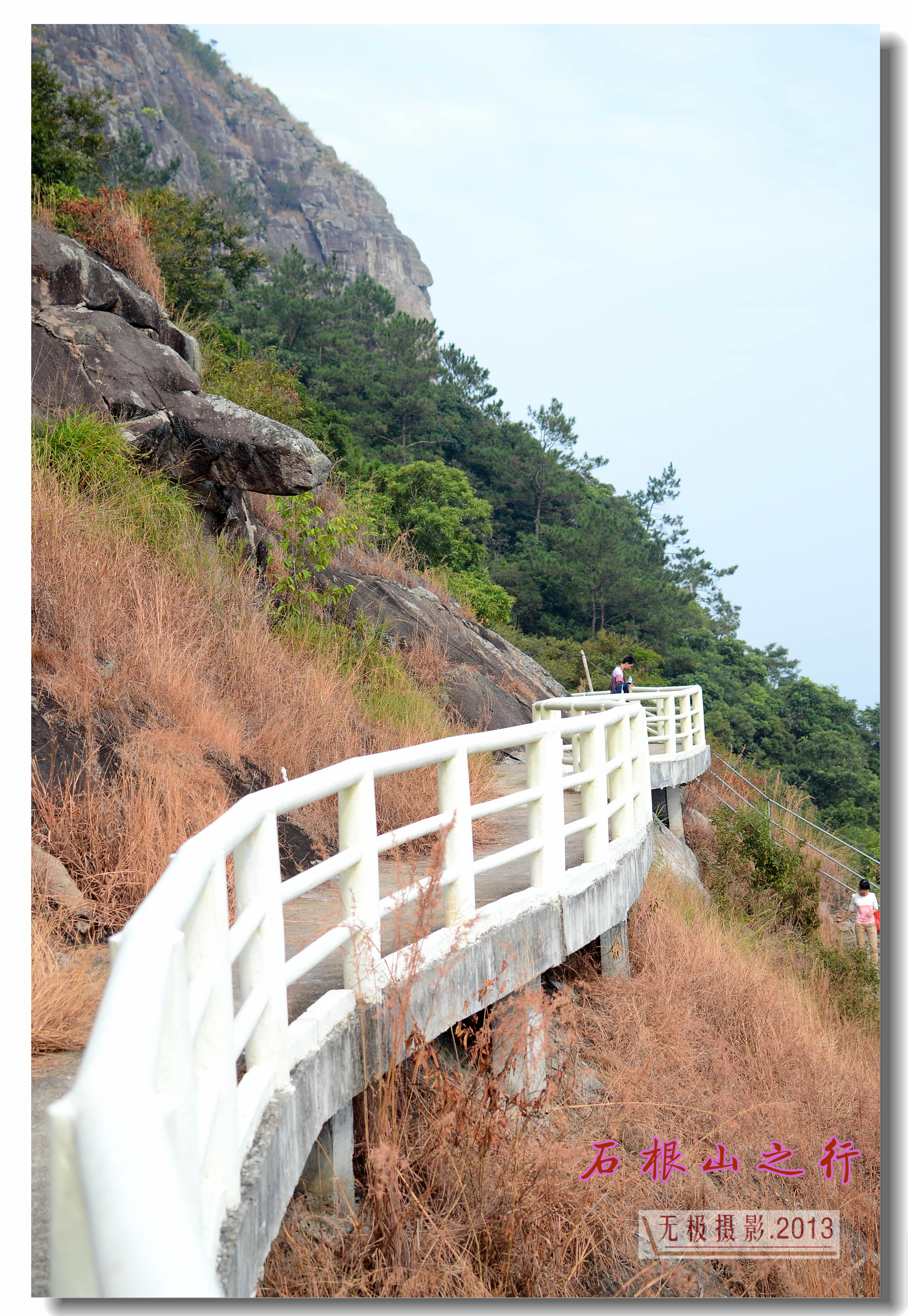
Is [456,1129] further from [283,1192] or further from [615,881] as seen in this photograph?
[615,881]

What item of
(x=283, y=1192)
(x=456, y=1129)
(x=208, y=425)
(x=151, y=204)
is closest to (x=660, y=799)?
(x=208, y=425)

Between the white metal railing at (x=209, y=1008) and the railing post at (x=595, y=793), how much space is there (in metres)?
0.82

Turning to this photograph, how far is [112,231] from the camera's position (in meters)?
11.6

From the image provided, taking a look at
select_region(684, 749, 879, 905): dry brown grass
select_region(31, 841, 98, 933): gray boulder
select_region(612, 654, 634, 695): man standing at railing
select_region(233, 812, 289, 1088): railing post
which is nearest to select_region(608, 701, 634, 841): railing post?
select_region(31, 841, 98, 933): gray boulder

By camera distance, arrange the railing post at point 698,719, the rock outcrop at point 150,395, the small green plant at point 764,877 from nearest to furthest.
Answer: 1. the rock outcrop at point 150,395
2. the small green plant at point 764,877
3. the railing post at point 698,719

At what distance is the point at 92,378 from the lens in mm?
9688

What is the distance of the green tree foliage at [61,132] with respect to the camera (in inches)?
495

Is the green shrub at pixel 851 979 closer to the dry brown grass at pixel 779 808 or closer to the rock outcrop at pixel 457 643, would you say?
the dry brown grass at pixel 779 808

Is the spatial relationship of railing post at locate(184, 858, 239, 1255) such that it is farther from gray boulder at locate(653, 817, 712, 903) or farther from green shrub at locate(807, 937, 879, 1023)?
green shrub at locate(807, 937, 879, 1023)

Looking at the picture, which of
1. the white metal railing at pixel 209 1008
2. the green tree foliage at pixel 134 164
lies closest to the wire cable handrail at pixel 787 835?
the white metal railing at pixel 209 1008

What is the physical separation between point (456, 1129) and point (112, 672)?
151 inches

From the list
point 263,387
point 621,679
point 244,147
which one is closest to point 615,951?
point 621,679

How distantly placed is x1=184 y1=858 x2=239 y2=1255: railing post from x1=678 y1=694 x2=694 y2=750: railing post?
1431 centimetres

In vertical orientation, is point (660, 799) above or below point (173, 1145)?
below
